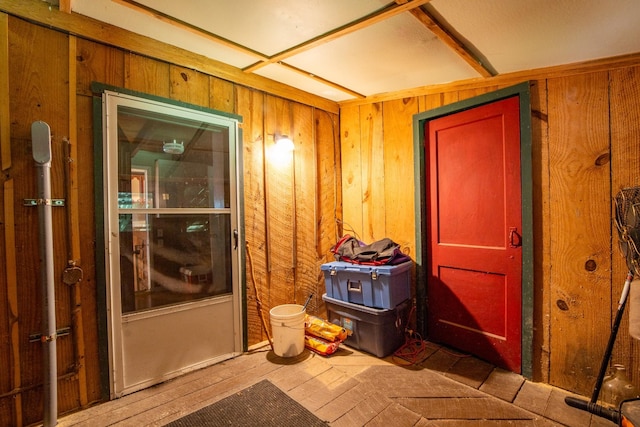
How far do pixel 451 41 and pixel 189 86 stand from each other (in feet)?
6.02

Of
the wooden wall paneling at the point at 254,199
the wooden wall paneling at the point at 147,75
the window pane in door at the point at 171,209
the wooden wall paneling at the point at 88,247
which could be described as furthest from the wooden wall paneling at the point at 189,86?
the wooden wall paneling at the point at 88,247

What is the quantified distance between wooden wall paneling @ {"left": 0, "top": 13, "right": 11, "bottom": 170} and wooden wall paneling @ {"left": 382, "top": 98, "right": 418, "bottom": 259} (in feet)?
8.73

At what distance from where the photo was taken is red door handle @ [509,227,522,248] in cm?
216

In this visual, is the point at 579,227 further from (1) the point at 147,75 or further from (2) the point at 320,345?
(1) the point at 147,75

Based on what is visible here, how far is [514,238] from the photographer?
2180 millimetres

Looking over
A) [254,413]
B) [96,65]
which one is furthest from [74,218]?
[254,413]

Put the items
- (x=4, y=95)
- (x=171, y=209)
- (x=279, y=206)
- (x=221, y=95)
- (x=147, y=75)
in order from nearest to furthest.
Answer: (x=4, y=95), (x=147, y=75), (x=171, y=209), (x=221, y=95), (x=279, y=206)

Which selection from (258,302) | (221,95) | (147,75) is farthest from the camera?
(258,302)

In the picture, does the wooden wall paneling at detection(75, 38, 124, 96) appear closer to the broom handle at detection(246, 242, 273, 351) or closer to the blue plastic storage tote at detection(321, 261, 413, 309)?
the broom handle at detection(246, 242, 273, 351)

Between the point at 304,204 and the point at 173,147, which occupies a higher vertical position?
the point at 173,147

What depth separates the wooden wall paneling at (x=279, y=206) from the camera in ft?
8.88

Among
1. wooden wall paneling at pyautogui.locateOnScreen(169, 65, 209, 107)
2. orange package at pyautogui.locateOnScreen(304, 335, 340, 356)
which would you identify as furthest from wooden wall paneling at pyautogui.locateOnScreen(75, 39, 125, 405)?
orange package at pyautogui.locateOnScreen(304, 335, 340, 356)

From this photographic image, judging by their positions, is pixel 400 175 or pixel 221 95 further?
pixel 400 175

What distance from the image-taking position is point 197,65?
2.23 metres
